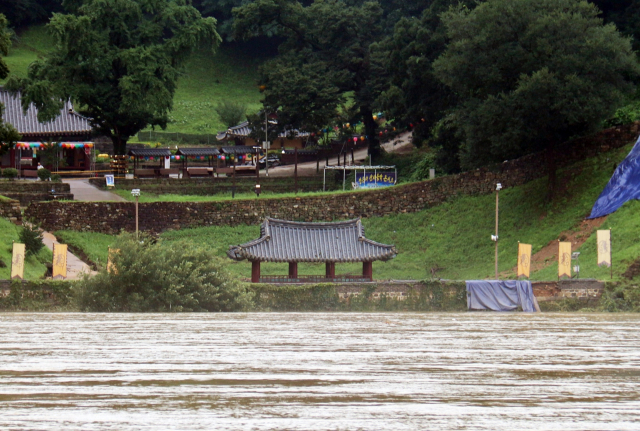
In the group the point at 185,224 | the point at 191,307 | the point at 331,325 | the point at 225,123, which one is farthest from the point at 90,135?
the point at 331,325

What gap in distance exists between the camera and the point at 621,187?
104 feet

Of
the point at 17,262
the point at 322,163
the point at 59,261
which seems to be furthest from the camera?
the point at 322,163

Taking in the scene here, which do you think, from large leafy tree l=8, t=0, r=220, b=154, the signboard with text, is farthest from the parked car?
the signboard with text

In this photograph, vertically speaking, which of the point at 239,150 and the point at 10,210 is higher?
the point at 239,150

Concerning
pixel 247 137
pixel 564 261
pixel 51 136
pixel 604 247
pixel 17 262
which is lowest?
pixel 17 262

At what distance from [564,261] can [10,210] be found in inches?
859

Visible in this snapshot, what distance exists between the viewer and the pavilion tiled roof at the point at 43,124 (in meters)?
48.2

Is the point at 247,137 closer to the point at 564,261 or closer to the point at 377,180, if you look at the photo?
the point at 377,180

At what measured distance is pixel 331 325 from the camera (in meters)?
13.8

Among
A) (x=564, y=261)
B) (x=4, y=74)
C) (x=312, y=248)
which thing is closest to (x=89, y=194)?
(x=4, y=74)

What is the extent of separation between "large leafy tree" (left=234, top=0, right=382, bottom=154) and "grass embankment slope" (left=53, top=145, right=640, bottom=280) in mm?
10838

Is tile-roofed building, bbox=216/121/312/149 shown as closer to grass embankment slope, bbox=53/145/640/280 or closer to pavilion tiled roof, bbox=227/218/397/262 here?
grass embankment slope, bbox=53/145/640/280

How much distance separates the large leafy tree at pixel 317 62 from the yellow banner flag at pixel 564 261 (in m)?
24.1

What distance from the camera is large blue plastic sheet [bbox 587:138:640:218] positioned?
1227 inches
